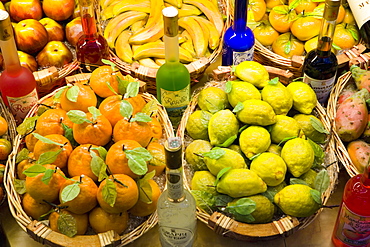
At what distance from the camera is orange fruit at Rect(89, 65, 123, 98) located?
126 centimetres

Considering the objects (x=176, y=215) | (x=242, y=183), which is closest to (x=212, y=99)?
(x=242, y=183)

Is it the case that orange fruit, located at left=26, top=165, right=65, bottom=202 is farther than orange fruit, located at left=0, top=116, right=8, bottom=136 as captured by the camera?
No

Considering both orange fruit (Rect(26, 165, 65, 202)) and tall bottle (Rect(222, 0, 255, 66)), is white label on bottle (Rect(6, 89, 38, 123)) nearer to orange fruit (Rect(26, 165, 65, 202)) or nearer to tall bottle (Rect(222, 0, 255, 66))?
orange fruit (Rect(26, 165, 65, 202))

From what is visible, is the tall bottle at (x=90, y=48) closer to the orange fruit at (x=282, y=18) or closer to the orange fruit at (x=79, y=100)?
the orange fruit at (x=79, y=100)

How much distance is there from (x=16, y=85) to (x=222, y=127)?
615 mm

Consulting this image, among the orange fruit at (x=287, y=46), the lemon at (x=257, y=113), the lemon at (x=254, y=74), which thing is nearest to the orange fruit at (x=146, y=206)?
the lemon at (x=257, y=113)

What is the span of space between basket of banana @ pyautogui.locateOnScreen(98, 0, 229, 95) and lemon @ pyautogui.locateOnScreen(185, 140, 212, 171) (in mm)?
322

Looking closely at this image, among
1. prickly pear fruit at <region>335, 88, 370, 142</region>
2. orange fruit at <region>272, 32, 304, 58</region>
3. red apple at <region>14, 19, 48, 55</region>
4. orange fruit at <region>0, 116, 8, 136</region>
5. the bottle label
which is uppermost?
red apple at <region>14, 19, 48, 55</region>

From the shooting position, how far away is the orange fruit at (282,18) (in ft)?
5.40

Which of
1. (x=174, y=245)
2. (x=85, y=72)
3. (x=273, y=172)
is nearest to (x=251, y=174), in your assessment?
(x=273, y=172)

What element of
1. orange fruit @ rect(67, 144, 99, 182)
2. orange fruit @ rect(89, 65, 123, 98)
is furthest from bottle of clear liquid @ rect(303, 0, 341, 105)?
orange fruit @ rect(67, 144, 99, 182)

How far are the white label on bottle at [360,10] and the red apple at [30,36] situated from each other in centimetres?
108

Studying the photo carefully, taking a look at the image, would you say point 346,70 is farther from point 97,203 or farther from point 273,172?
point 97,203

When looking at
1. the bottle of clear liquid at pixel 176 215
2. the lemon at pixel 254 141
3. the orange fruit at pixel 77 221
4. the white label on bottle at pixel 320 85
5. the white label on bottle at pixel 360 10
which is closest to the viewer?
the bottle of clear liquid at pixel 176 215
